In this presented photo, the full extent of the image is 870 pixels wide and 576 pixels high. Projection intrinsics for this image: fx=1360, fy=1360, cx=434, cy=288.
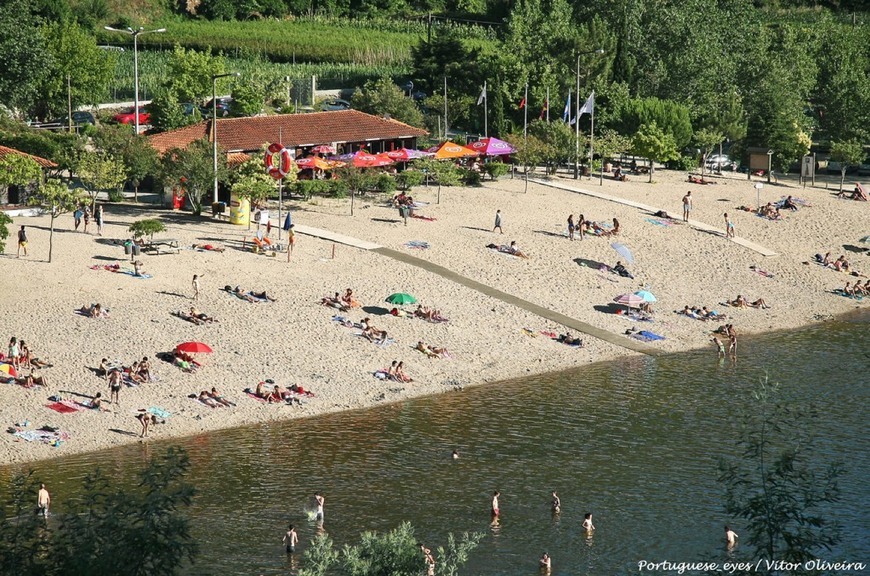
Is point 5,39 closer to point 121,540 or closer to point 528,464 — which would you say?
point 528,464

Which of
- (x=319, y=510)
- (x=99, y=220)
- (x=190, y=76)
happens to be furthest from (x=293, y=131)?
(x=319, y=510)

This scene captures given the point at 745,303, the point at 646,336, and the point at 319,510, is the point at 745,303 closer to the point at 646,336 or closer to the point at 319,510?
the point at 646,336

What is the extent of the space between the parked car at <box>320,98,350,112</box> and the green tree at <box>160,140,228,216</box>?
33094 millimetres

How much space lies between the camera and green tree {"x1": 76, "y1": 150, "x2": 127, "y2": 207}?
5900 centimetres

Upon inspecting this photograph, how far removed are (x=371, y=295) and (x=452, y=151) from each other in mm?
21733

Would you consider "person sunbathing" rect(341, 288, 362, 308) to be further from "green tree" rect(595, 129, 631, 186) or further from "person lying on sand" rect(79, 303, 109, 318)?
"green tree" rect(595, 129, 631, 186)

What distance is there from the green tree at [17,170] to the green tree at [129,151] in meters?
4.64

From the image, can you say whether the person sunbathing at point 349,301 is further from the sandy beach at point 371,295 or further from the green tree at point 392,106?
the green tree at point 392,106

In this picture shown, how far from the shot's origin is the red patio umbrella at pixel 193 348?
44.5m

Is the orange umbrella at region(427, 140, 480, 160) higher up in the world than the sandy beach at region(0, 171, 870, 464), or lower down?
higher up

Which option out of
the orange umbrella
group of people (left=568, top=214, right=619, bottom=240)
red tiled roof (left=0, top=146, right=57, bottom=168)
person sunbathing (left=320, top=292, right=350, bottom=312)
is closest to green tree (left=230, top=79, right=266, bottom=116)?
the orange umbrella

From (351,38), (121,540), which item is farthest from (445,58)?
(121,540)

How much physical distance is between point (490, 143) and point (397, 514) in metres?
42.8

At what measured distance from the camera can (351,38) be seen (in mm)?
118250
